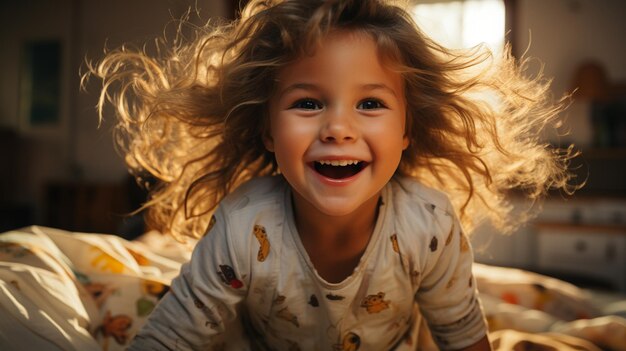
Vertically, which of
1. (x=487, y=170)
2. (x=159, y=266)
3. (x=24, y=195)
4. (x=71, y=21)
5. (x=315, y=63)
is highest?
(x=71, y=21)

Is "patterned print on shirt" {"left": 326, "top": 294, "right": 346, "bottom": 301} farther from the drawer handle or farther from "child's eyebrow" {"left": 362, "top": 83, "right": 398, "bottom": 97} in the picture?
the drawer handle

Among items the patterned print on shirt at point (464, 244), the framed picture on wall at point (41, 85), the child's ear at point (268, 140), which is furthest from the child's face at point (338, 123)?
the framed picture on wall at point (41, 85)

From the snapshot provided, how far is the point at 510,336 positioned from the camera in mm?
1069

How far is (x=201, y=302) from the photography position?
845mm

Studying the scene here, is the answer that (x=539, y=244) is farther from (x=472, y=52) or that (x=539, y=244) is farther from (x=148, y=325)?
(x=148, y=325)

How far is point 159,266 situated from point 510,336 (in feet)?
2.74

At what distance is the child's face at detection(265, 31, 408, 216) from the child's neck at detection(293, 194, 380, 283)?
12 cm

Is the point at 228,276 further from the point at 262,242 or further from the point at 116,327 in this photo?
the point at 116,327

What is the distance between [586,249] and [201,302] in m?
2.67

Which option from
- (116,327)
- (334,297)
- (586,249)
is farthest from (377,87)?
(586,249)

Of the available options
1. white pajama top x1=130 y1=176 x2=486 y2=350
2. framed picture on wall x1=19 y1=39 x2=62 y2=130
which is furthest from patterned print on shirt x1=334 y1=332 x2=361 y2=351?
framed picture on wall x1=19 y1=39 x2=62 y2=130

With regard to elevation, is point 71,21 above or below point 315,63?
above

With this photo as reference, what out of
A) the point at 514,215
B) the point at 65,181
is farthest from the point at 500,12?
the point at 65,181

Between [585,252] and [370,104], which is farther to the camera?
[585,252]
